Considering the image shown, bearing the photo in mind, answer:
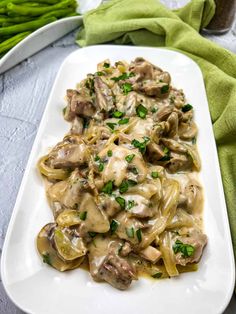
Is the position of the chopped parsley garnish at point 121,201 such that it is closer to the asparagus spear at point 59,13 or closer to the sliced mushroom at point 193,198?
the sliced mushroom at point 193,198

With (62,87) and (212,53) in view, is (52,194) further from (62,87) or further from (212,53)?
(212,53)

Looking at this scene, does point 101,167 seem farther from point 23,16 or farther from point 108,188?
point 23,16

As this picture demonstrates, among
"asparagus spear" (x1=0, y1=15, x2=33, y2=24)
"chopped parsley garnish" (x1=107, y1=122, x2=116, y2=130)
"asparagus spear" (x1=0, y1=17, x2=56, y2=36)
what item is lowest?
"chopped parsley garnish" (x1=107, y1=122, x2=116, y2=130)

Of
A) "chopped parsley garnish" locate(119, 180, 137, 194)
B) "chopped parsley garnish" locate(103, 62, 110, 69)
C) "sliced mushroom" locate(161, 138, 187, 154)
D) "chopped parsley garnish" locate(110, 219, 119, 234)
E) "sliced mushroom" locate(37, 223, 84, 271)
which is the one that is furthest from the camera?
"chopped parsley garnish" locate(103, 62, 110, 69)

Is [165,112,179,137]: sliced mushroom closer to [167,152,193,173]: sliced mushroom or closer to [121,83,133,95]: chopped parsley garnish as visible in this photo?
[167,152,193,173]: sliced mushroom

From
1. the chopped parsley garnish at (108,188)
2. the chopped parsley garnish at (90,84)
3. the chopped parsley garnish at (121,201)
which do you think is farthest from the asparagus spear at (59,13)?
the chopped parsley garnish at (121,201)

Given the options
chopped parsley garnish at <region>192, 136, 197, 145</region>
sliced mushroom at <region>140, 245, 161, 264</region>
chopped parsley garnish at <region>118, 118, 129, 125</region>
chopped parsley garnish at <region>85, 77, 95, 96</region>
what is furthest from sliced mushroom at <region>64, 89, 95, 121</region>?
sliced mushroom at <region>140, 245, 161, 264</region>

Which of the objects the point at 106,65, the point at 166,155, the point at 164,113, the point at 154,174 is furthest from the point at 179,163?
the point at 106,65
